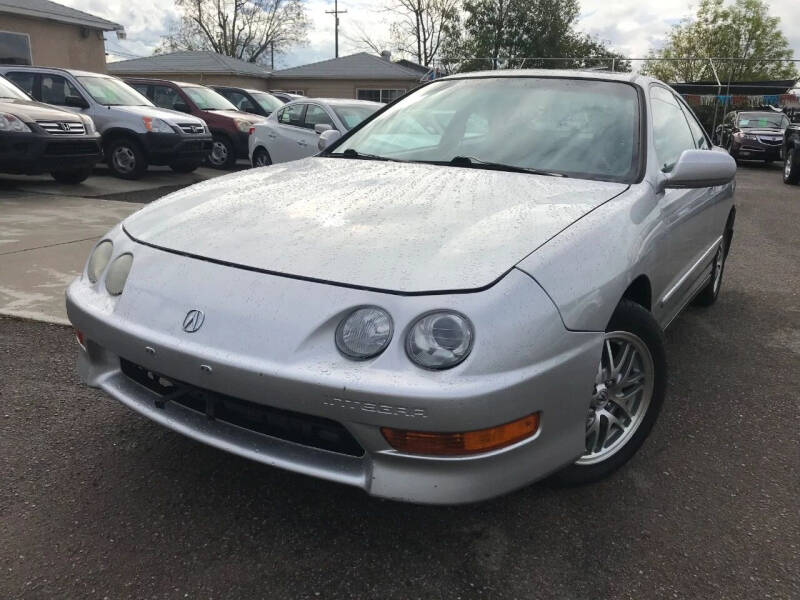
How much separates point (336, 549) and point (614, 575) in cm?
81

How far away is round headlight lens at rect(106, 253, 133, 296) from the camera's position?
2.21 metres

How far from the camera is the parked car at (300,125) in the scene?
1013cm

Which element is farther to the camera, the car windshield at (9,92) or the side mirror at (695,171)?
the car windshield at (9,92)

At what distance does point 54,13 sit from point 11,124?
39.5 feet

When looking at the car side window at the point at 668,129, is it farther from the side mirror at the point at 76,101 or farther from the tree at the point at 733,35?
the tree at the point at 733,35

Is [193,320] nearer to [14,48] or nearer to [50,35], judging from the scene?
[14,48]

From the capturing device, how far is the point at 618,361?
7.86ft

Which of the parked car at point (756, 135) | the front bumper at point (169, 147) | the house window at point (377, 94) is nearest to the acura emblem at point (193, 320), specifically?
the front bumper at point (169, 147)

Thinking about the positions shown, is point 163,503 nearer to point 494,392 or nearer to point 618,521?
point 494,392

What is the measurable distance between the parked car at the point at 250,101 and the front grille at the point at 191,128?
13.7 feet

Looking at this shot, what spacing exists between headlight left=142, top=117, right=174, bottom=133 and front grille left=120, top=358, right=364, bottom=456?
927 centimetres

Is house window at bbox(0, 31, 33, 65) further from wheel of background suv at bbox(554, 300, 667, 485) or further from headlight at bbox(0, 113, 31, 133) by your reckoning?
wheel of background suv at bbox(554, 300, 667, 485)

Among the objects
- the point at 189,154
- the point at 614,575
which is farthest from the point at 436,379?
the point at 189,154

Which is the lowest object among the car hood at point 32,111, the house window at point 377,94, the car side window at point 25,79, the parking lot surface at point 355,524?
the parking lot surface at point 355,524
